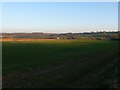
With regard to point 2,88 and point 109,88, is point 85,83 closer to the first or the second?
point 109,88

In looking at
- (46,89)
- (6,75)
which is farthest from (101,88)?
(6,75)

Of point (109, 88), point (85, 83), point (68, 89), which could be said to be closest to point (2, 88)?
point (68, 89)

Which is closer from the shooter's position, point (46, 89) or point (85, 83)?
point (46, 89)

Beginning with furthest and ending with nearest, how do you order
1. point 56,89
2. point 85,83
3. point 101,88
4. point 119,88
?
1. point 85,83
2. point 56,89
3. point 101,88
4. point 119,88

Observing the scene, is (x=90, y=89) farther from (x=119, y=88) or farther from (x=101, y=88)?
(x=119, y=88)

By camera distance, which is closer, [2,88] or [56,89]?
[56,89]

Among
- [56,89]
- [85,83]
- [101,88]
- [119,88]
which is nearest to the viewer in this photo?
[119,88]

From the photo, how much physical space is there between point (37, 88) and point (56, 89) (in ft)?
4.28

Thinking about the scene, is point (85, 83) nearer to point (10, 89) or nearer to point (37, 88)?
point (37, 88)

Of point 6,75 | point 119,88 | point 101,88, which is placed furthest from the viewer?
point 6,75

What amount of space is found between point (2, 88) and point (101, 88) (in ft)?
21.5

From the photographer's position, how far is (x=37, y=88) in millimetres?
11727

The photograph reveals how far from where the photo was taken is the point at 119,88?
9.87 metres

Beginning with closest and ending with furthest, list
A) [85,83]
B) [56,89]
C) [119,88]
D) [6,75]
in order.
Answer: [119,88] → [56,89] → [85,83] → [6,75]
